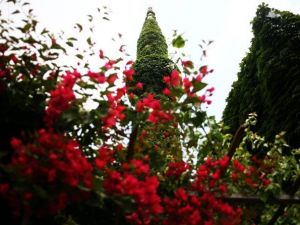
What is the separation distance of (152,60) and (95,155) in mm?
12382

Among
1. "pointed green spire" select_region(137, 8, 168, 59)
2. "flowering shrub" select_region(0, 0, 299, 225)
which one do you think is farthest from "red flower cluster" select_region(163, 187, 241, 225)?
"pointed green spire" select_region(137, 8, 168, 59)

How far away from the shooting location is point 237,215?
11.7 ft

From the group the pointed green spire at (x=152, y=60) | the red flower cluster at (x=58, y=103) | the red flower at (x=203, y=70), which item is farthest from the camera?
the pointed green spire at (x=152, y=60)

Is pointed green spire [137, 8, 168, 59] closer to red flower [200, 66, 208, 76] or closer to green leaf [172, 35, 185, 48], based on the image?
green leaf [172, 35, 185, 48]

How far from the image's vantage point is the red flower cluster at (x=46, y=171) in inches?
98.4

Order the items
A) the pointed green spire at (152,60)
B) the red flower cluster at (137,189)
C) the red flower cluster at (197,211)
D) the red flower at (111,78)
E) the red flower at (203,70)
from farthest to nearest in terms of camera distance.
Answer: the pointed green spire at (152,60) < the red flower at (111,78) < the red flower at (203,70) < the red flower cluster at (197,211) < the red flower cluster at (137,189)

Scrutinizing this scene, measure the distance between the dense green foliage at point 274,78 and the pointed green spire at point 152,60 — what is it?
12.4 feet

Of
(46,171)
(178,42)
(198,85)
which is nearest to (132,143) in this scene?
(198,85)

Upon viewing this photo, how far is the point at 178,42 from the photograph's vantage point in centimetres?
367

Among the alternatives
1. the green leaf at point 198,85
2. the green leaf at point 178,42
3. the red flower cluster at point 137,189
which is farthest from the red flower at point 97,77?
the red flower cluster at point 137,189

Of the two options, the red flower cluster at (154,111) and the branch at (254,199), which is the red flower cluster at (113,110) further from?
the branch at (254,199)

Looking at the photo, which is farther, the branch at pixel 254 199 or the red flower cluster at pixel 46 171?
the branch at pixel 254 199

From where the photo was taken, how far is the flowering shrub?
2.59m

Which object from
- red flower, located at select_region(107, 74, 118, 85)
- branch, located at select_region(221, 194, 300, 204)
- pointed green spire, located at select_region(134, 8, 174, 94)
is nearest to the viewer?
red flower, located at select_region(107, 74, 118, 85)
